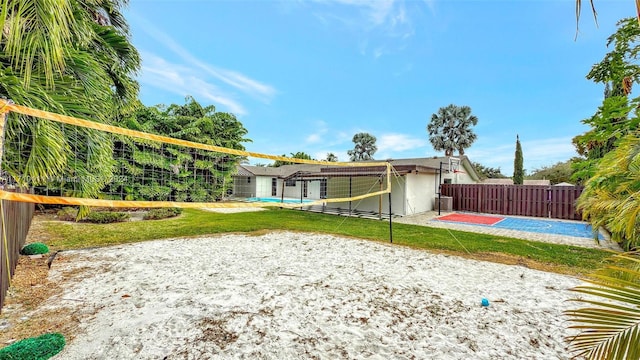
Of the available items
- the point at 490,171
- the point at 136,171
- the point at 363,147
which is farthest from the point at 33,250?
the point at 490,171

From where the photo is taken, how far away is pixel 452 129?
24.3 m

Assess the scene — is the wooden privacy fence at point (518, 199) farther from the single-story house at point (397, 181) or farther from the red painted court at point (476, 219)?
the red painted court at point (476, 219)

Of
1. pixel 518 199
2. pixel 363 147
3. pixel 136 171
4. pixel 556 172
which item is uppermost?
pixel 363 147

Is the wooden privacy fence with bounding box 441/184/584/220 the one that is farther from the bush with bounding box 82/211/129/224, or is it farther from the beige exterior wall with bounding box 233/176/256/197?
the beige exterior wall with bounding box 233/176/256/197

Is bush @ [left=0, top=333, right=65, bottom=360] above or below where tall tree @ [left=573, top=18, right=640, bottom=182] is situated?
below

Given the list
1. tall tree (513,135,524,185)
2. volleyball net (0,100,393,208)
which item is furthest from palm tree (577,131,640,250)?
tall tree (513,135,524,185)

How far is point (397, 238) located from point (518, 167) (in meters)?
17.8

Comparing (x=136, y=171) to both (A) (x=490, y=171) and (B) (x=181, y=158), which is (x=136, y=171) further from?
(A) (x=490, y=171)

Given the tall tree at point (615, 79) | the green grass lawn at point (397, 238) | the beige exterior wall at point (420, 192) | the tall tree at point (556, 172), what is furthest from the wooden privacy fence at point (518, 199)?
the tall tree at point (556, 172)

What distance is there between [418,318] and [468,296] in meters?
1.13

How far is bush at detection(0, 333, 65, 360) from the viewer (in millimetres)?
2164

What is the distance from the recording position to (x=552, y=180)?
28.0m

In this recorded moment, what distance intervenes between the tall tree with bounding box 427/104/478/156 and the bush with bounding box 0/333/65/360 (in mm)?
26681

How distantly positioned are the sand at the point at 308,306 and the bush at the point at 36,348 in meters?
0.09
